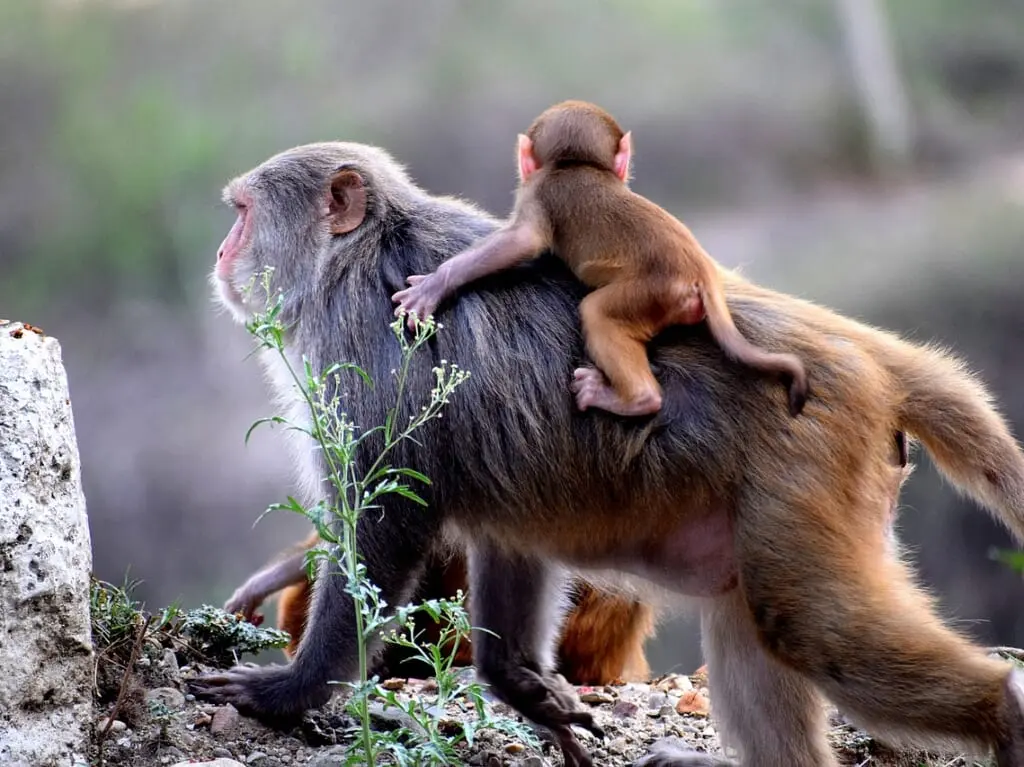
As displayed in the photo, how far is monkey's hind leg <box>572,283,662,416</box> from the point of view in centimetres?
393

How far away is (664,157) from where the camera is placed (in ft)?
40.5

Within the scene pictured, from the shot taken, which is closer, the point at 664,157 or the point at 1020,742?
the point at 1020,742

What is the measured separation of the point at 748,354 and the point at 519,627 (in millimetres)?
1539

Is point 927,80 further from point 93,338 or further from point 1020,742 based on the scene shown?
point 1020,742

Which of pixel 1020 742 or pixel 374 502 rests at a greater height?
pixel 374 502

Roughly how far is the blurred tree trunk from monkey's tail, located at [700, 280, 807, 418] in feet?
30.4

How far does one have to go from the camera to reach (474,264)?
4.21m

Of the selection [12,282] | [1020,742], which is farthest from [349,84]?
[1020,742]

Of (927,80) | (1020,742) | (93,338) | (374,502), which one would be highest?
(927,80)

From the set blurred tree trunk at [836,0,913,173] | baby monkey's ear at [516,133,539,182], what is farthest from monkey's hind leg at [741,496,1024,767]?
blurred tree trunk at [836,0,913,173]

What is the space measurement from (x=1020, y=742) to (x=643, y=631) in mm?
2720

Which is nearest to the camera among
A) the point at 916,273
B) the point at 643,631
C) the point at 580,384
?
the point at 580,384

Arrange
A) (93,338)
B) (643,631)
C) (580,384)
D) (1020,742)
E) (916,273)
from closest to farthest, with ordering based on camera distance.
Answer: (1020,742) < (580,384) < (643,631) < (916,273) < (93,338)

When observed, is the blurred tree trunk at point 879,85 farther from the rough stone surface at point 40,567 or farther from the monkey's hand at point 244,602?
the rough stone surface at point 40,567
